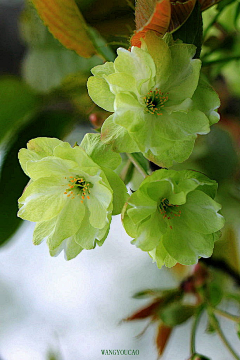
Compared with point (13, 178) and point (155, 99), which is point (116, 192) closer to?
point (155, 99)

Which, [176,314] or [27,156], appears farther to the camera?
[176,314]

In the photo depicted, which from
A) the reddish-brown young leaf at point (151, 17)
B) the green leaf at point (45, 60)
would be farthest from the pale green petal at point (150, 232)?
the green leaf at point (45, 60)

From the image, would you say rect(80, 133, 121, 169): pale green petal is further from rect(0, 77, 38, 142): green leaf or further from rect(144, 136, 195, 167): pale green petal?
rect(0, 77, 38, 142): green leaf

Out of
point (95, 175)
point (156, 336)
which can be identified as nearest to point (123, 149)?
point (95, 175)

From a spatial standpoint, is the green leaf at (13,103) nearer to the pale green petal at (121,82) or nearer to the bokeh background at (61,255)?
the bokeh background at (61,255)

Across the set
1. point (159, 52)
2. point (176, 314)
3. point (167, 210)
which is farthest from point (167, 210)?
Answer: point (176, 314)

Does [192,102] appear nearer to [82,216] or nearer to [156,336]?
[82,216]
